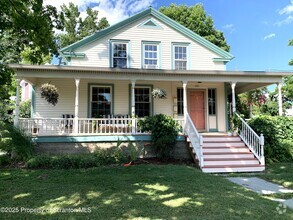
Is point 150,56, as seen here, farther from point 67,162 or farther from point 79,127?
point 67,162

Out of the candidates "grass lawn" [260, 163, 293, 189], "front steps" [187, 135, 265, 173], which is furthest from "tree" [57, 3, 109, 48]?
"grass lawn" [260, 163, 293, 189]

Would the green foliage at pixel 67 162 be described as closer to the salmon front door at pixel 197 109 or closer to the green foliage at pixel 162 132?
the green foliage at pixel 162 132

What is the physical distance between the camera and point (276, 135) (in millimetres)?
9703

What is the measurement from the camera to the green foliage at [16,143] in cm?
787

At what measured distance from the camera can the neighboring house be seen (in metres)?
9.83

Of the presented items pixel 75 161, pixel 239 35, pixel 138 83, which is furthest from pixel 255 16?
pixel 75 161

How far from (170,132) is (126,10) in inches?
742

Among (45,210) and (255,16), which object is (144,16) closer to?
(45,210)

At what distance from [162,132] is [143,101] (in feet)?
9.22

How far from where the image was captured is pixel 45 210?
398 cm

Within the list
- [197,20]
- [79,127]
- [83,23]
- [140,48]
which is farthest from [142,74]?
[83,23]

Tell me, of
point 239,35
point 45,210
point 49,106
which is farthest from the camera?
point 239,35

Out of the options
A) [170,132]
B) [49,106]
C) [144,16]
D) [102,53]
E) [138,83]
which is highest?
[144,16]

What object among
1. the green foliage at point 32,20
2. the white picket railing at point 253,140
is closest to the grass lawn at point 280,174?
the white picket railing at point 253,140
